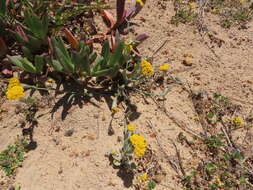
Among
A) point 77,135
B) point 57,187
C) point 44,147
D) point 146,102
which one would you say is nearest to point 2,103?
point 44,147

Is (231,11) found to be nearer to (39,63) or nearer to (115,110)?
(115,110)

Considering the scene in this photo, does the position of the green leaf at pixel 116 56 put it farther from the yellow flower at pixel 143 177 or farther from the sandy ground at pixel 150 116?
the yellow flower at pixel 143 177

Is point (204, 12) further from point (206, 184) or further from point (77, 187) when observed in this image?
point (77, 187)

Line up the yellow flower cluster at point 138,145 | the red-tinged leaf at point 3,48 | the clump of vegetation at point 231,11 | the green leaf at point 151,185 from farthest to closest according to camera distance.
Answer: the clump of vegetation at point 231,11
the red-tinged leaf at point 3,48
the green leaf at point 151,185
the yellow flower cluster at point 138,145

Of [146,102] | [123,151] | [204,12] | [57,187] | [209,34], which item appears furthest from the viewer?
[204,12]

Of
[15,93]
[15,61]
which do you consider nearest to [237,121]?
[15,93]

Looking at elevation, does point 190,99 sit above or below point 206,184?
above

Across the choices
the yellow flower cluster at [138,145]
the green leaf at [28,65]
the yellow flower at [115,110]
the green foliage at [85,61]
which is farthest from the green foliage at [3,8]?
the yellow flower cluster at [138,145]
